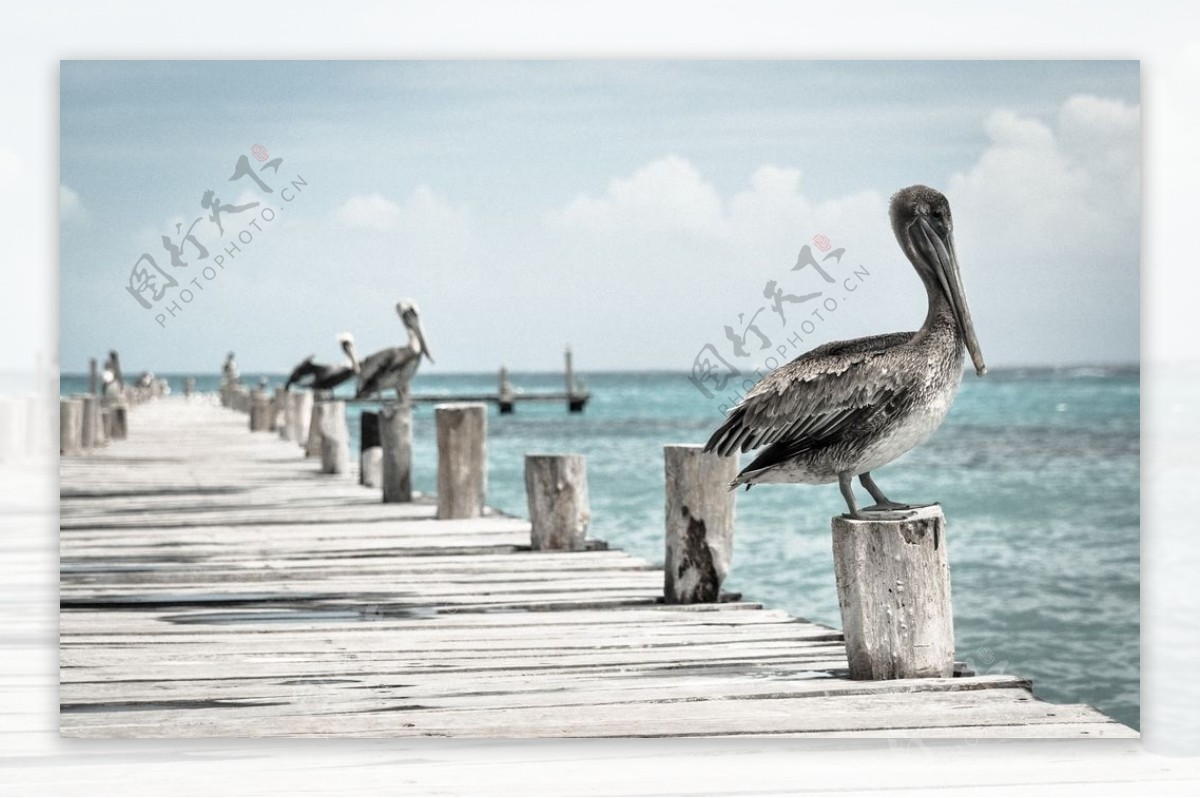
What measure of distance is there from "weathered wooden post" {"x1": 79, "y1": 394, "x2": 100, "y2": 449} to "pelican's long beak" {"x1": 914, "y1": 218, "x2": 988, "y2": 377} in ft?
38.7

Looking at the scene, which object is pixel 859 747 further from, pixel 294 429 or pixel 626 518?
pixel 294 429

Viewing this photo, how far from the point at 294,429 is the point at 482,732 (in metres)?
13.4

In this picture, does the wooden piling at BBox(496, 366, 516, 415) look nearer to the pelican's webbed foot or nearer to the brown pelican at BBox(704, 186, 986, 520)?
the brown pelican at BBox(704, 186, 986, 520)

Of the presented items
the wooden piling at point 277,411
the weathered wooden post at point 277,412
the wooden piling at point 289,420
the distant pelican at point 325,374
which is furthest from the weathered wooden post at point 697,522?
the weathered wooden post at point 277,412

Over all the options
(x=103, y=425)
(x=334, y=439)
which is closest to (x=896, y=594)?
(x=334, y=439)

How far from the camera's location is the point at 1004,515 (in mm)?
16938

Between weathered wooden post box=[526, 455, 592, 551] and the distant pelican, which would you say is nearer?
weathered wooden post box=[526, 455, 592, 551]

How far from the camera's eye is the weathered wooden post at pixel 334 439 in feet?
41.5

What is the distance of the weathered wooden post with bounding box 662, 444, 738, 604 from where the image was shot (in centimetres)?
576

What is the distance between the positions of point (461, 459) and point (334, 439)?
402 cm

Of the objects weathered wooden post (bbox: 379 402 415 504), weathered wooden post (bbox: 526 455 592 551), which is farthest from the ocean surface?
weathered wooden post (bbox: 379 402 415 504)

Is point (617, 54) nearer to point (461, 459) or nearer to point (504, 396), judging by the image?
point (461, 459)

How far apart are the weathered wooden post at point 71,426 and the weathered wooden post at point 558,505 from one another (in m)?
7.53

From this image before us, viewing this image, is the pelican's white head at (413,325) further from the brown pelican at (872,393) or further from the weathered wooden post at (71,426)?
the brown pelican at (872,393)
